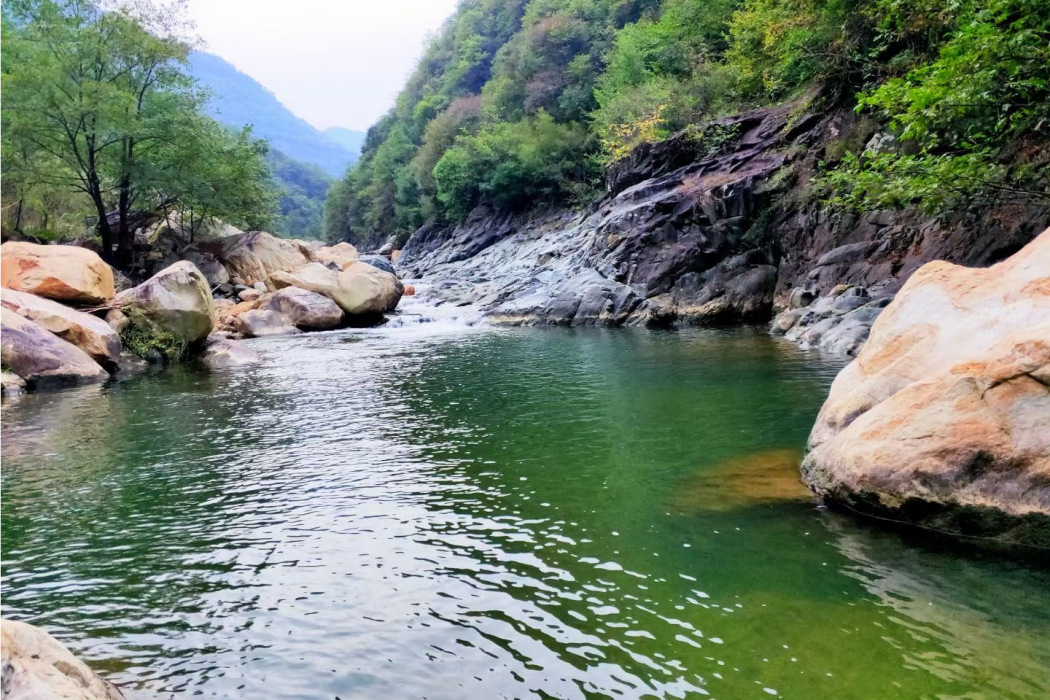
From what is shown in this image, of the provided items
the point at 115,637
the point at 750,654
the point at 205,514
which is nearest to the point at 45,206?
the point at 205,514

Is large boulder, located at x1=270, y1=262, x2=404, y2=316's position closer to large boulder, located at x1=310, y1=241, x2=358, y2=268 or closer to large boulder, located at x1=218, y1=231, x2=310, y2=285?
large boulder, located at x1=218, y1=231, x2=310, y2=285

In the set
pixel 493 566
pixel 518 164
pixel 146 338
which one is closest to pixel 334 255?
pixel 518 164

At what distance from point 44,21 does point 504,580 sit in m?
35.0

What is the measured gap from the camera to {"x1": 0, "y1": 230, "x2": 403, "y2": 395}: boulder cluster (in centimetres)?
1658

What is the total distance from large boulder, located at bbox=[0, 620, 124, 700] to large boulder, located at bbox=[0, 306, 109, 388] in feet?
49.6

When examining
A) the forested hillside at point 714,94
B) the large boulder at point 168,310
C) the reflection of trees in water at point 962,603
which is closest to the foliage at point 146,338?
the large boulder at point 168,310

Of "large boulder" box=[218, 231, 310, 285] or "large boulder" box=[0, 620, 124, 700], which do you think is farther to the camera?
"large boulder" box=[218, 231, 310, 285]

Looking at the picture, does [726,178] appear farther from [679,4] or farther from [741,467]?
[741,467]

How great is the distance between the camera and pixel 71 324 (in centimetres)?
1759

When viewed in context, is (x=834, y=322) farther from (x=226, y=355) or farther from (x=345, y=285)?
(x=345, y=285)

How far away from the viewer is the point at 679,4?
42.2 metres

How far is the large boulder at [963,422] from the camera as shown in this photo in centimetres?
575

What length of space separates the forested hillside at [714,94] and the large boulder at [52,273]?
20615 mm

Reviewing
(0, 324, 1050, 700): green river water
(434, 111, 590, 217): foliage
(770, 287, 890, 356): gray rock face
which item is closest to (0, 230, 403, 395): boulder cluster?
(0, 324, 1050, 700): green river water
